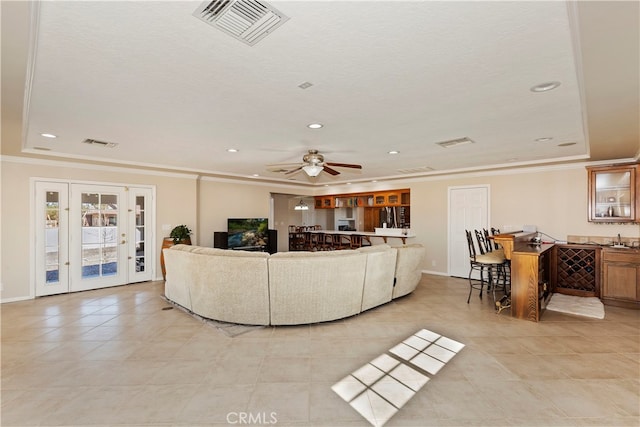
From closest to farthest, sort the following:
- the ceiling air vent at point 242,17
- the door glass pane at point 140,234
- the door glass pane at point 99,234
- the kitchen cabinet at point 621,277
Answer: the ceiling air vent at point 242,17 → the kitchen cabinet at point 621,277 → the door glass pane at point 99,234 → the door glass pane at point 140,234

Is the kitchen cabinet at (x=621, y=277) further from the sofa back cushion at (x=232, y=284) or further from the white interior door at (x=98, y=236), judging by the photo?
the white interior door at (x=98, y=236)

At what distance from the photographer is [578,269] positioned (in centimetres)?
520

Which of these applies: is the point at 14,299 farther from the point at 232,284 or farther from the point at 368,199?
the point at 368,199

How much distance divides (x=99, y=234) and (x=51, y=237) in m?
0.70

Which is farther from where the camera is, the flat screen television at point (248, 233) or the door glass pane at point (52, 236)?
the flat screen television at point (248, 233)

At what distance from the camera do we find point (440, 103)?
2730 mm

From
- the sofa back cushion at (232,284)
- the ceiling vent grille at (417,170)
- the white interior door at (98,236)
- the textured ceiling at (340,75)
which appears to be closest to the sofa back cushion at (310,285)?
the sofa back cushion at (232,284)

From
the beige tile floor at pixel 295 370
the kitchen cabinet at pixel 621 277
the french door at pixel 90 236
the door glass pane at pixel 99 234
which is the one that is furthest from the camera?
the door glass pane at pixel 99 234

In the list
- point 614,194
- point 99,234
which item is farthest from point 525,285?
point 99,234

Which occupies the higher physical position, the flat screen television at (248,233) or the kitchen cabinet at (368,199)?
the kitchen cabinet at (368,199)

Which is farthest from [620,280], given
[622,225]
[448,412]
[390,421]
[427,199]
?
[390,421]

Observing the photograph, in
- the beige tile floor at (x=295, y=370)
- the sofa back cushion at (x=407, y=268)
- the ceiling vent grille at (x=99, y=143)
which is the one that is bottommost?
the beige tile floor at (x=295, y=370)

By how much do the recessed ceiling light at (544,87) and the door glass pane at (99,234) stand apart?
6950mm

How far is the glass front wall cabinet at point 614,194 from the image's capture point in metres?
4.71
